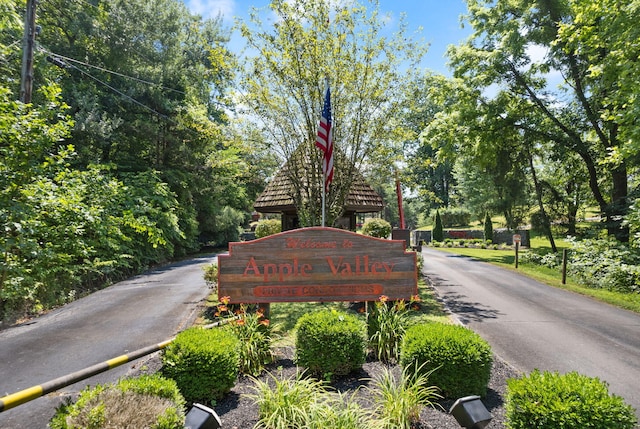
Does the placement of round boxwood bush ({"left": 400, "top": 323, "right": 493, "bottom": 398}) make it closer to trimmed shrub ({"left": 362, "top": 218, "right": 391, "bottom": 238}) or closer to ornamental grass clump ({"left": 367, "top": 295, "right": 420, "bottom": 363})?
ornamental grass clump ({"left": 367, "top": 295, "right": 420, "bottom": 363})

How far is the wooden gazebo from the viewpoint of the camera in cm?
1315

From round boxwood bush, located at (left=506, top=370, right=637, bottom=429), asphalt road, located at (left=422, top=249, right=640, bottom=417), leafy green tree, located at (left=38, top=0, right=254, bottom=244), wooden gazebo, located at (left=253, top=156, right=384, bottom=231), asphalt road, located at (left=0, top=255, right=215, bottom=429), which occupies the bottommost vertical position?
asphalt road, located at (left=422, top=249, right=640, bottom=417)

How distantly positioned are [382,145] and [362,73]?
82.4 inches

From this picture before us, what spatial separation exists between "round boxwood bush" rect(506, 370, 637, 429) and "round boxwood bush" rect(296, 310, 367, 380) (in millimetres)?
1888

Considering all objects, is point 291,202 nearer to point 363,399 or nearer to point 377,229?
point 377,229

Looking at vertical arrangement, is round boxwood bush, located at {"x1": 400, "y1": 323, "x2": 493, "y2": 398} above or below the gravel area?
above

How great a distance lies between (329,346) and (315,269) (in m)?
1.56

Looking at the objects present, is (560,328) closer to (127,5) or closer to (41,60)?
(41,60)

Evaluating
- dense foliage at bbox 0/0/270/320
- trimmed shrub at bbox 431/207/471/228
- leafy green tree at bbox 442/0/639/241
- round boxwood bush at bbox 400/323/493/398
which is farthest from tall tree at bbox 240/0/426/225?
trimmed shrub at bbox 431/207/471/228

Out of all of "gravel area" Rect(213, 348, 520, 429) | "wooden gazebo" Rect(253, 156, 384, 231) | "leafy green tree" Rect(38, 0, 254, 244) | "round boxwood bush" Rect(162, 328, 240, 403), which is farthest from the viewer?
"leafy green tree" Rect(38, 0, 254, 244)

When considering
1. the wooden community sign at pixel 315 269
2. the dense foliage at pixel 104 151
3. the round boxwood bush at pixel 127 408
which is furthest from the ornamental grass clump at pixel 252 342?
the dense foliage at pixel 104 151

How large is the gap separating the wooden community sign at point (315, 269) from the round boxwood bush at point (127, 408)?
254 centimetres

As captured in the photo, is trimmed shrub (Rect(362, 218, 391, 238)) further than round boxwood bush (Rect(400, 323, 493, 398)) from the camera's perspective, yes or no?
Yes

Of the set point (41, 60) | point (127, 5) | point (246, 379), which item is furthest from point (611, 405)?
point (127, 5)
